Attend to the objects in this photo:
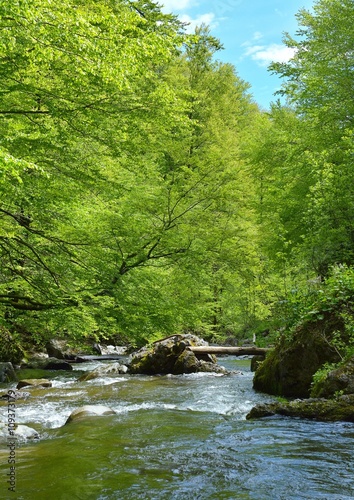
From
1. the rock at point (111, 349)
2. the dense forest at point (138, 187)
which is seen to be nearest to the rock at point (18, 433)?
the dense forest at point (138, 187)

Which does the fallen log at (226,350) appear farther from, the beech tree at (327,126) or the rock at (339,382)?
the rock at (339,382)

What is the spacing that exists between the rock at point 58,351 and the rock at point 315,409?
14220mm

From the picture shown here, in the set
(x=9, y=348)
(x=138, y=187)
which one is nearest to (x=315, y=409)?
(x=138, y=187)

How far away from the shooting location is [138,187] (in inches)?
463

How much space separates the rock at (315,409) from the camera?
6.25 meters

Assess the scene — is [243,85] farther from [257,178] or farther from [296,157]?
[296,157]

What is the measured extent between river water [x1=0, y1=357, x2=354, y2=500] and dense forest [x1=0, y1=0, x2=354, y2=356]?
2.32m

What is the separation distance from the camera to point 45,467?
4457 millimetres

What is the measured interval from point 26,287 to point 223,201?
5.76 metres

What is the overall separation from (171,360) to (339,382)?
8.45 meters

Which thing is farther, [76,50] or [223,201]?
[223,201]

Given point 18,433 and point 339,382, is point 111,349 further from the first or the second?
point 339,382

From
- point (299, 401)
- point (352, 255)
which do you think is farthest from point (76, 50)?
point (352, 255)

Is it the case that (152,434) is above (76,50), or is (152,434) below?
below
